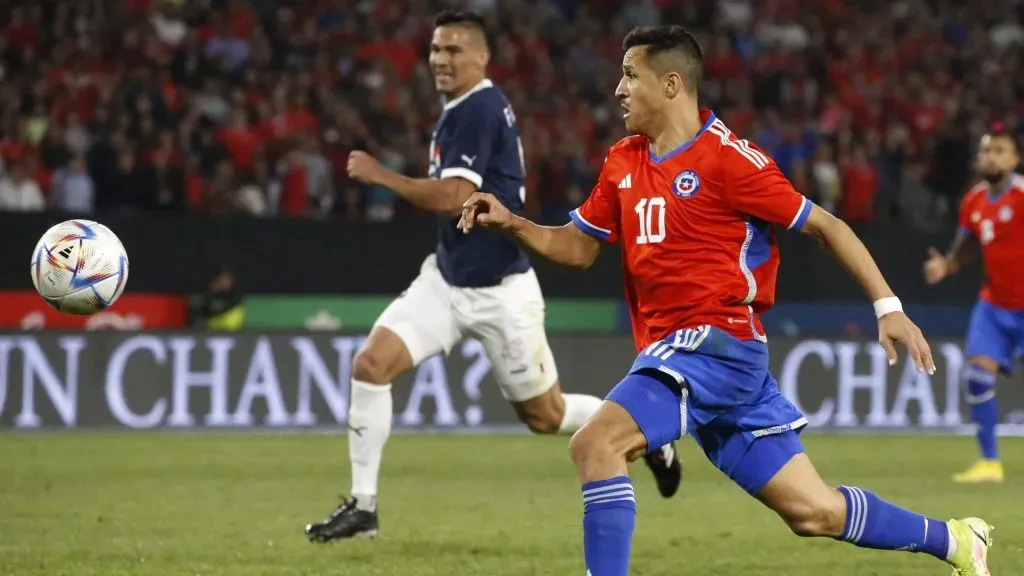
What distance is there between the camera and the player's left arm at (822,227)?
17.4 ft

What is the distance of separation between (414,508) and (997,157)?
4.76 meters

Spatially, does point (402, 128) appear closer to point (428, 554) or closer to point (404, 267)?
point (404, 267)

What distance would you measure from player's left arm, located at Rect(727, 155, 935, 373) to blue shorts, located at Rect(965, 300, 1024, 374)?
6.27 meters

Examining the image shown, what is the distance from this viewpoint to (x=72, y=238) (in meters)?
7.73

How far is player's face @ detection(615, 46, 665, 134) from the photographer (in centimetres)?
583

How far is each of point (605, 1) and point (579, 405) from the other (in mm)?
13564

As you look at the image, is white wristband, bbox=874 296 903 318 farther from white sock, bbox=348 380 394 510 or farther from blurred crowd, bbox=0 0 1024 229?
blurred crowd, bbox=0 0 1024 229

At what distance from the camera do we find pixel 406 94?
18469mm

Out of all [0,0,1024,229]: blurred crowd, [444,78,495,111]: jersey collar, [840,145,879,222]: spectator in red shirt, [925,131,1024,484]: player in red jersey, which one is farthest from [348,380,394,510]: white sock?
[840,145,879,222]: spectator in red shirt

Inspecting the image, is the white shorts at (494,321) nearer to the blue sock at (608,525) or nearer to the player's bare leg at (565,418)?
the player's bare leg at (565,418)

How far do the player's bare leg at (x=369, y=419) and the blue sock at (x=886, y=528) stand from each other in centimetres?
278

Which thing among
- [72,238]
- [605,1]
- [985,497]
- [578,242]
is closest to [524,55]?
[605,1]

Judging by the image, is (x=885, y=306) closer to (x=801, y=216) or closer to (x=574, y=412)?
(x=801, y=216)

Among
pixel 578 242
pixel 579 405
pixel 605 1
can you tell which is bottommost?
pixel 579 405
